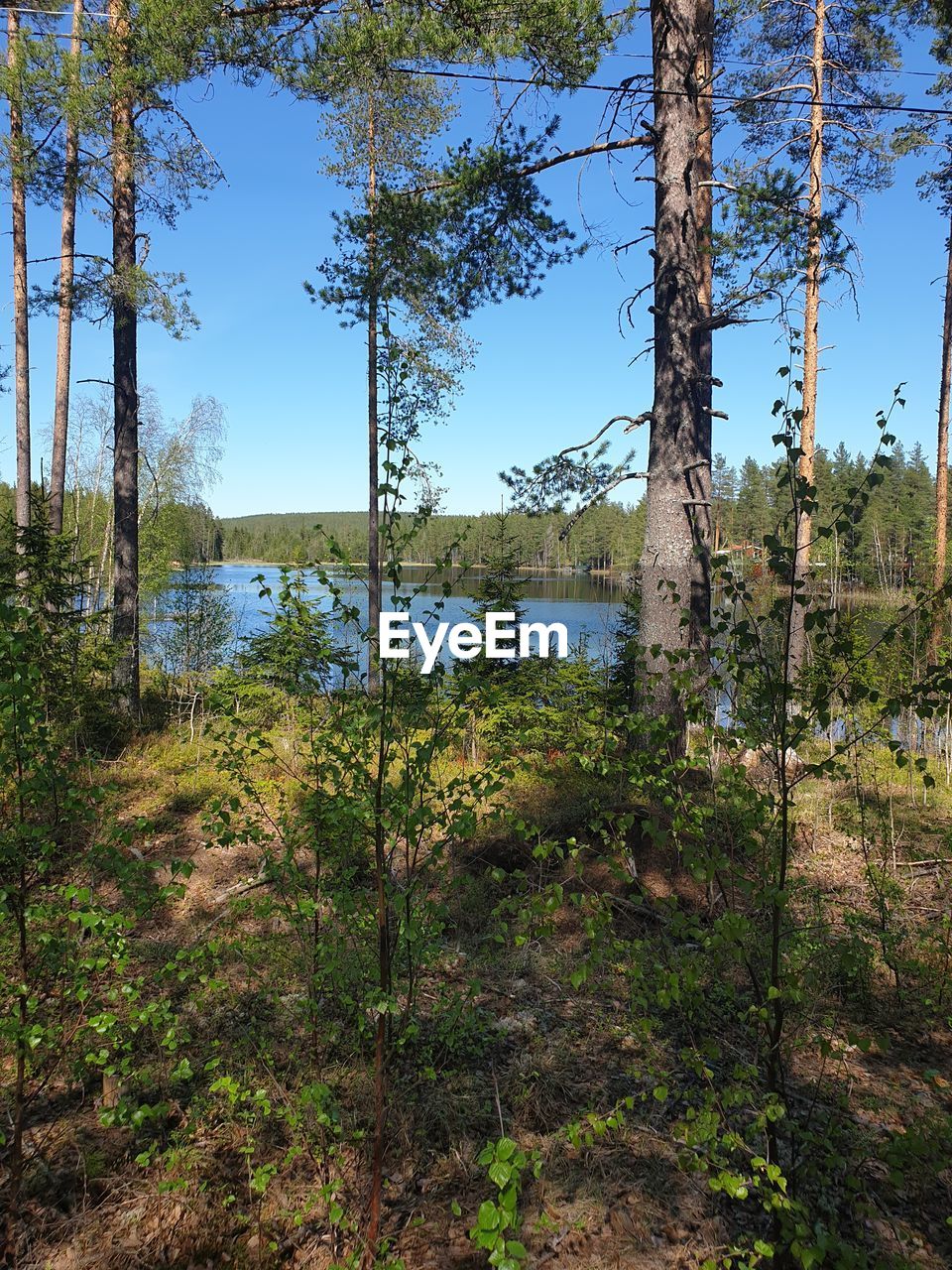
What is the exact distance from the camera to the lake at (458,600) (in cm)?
238

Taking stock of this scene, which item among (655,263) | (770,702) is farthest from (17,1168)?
(655,263)

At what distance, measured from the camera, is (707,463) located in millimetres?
6027

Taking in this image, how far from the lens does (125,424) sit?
837cm

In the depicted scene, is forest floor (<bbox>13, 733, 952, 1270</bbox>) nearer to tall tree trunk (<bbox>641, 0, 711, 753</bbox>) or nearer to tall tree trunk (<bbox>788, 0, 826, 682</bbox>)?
tall tree trunk (<bbox>641, 0, 711, 753</bbox>)

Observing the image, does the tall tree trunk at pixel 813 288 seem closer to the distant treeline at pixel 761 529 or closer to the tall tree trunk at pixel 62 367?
the distant treeline at pixel 761 529

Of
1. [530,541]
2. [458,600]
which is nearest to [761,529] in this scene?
[458,600]

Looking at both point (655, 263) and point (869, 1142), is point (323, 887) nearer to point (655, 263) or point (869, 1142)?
point (869, 1142)

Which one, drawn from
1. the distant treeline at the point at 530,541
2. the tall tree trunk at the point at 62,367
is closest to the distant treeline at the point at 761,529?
the distant treeline at the point at 530,541

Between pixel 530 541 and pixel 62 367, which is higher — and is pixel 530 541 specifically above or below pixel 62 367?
below

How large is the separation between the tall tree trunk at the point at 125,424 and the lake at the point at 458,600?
1.54 metres

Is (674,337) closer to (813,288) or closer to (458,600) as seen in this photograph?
(813,288)

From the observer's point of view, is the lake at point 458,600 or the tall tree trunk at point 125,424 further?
the tall tree trunk at point 125,424

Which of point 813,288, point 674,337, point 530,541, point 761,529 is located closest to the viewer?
point 674,337

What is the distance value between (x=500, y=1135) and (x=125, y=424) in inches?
329
